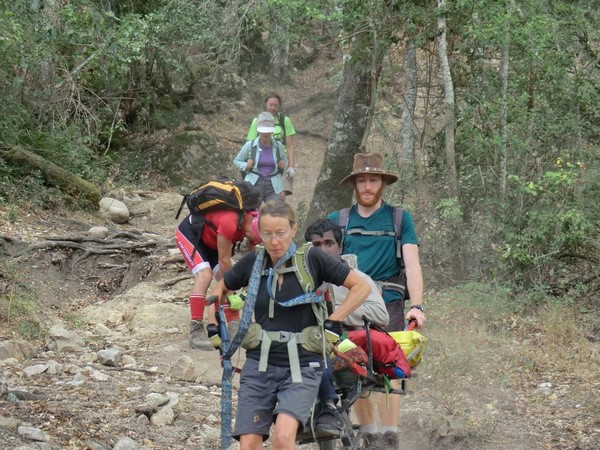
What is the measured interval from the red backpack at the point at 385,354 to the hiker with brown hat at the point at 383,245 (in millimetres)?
715

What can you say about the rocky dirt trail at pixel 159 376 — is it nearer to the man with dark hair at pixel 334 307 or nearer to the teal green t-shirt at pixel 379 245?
the man with dark hair at pixel 334 307

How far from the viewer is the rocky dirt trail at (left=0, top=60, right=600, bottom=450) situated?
6359 mm

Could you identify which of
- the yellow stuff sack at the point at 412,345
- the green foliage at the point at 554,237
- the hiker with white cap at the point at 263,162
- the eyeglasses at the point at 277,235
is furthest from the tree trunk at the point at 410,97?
the eyeglasses at the point at 277,235

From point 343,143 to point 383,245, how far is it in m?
6.70

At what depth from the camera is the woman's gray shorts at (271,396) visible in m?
4.46

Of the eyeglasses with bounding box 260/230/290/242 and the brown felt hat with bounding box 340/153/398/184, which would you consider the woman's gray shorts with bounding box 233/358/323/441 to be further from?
the brown felt hat with bounding box 340/153/398/184

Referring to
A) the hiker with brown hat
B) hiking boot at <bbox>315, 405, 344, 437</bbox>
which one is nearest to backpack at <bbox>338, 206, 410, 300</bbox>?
the hiker with brown hat

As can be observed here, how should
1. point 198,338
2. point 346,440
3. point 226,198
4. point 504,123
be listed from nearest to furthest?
point 346,440, point 226,198, point 198,338, point 504,123

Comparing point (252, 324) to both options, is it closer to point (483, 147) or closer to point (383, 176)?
point (383, 176)

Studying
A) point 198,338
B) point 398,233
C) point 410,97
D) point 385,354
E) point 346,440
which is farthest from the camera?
point 410,97

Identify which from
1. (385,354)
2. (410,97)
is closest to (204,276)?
(385,354)

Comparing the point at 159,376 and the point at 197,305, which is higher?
the point at 197,305

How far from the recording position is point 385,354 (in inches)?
193

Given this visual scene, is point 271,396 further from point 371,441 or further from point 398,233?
point 398,233
